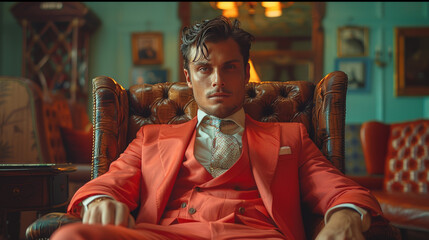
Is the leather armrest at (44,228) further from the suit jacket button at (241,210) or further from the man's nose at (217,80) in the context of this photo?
the man's nose at (217,80)

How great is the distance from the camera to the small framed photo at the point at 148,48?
6.32 m

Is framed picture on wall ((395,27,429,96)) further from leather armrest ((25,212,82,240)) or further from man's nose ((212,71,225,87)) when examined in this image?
leather armrest ((25,212,82,240))

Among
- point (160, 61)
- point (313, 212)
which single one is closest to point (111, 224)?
point (313, 212)

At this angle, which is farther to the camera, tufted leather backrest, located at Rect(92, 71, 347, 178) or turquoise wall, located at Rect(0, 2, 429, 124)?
turquoise wall, located at Rect(0, 2, 429, 124)

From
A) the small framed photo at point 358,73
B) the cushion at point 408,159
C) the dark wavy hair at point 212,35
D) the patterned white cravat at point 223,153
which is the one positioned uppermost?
the small framed photo at point 358,73

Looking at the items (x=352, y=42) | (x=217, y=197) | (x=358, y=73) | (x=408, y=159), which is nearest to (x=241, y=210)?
(x=217, y=197)

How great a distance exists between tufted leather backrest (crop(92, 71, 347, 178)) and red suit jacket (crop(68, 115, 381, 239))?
0.15 m

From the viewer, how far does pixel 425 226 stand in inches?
90.3

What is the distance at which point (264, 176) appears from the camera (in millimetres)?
1478

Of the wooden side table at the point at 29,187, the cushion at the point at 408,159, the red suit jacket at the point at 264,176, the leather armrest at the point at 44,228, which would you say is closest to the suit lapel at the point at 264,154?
the red suit jacket at the point at 264,176

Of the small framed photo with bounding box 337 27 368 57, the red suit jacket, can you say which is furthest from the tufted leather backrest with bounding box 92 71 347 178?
the small framed photo with bounding box 337 27 368 57

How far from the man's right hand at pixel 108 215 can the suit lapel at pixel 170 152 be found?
30 centimetres

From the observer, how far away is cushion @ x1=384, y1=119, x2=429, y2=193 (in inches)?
121

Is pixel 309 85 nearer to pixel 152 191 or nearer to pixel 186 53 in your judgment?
pixel 186 53
